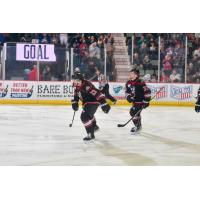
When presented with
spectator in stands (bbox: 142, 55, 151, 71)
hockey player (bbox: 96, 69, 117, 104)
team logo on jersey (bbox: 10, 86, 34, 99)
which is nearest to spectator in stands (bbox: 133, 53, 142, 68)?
spectator in stands (bbox: 142, 55, 151, 71)

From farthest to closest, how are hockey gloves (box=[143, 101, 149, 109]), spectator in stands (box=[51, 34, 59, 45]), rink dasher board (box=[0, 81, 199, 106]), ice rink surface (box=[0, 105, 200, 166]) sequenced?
hockey gloves (box=[143, 101, 149, 109])
rink dasher board (box=[0, 81, 199, 106])
spectator in stands (box=[51, 34, 59, 45])
ice rink surface (box=[0, 105, 200, 166])

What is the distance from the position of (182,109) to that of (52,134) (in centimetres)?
139

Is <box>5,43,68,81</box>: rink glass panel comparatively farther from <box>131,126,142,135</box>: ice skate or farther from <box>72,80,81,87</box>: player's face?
<box>131,126,142,135</box>: ice skate

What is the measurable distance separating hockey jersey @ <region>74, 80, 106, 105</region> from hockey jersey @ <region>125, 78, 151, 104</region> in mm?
297

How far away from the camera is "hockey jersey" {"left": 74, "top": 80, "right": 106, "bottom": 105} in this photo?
204 inches

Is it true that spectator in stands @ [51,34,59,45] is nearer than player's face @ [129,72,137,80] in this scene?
Yes

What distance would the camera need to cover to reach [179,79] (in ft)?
18.5

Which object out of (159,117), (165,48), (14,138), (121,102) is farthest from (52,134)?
(165,48)

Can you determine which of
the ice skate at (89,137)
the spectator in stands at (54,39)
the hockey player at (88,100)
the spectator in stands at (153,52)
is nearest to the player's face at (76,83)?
the hockey player at (88,100)

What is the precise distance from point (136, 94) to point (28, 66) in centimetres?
113

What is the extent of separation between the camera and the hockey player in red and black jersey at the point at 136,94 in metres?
5.18

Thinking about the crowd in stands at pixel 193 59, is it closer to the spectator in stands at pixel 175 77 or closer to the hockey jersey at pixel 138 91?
the spectator in stands at pixel 175 77

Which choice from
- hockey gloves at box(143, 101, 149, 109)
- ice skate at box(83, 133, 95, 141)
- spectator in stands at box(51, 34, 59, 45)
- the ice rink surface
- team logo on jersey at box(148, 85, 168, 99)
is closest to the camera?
the ice rink surface
